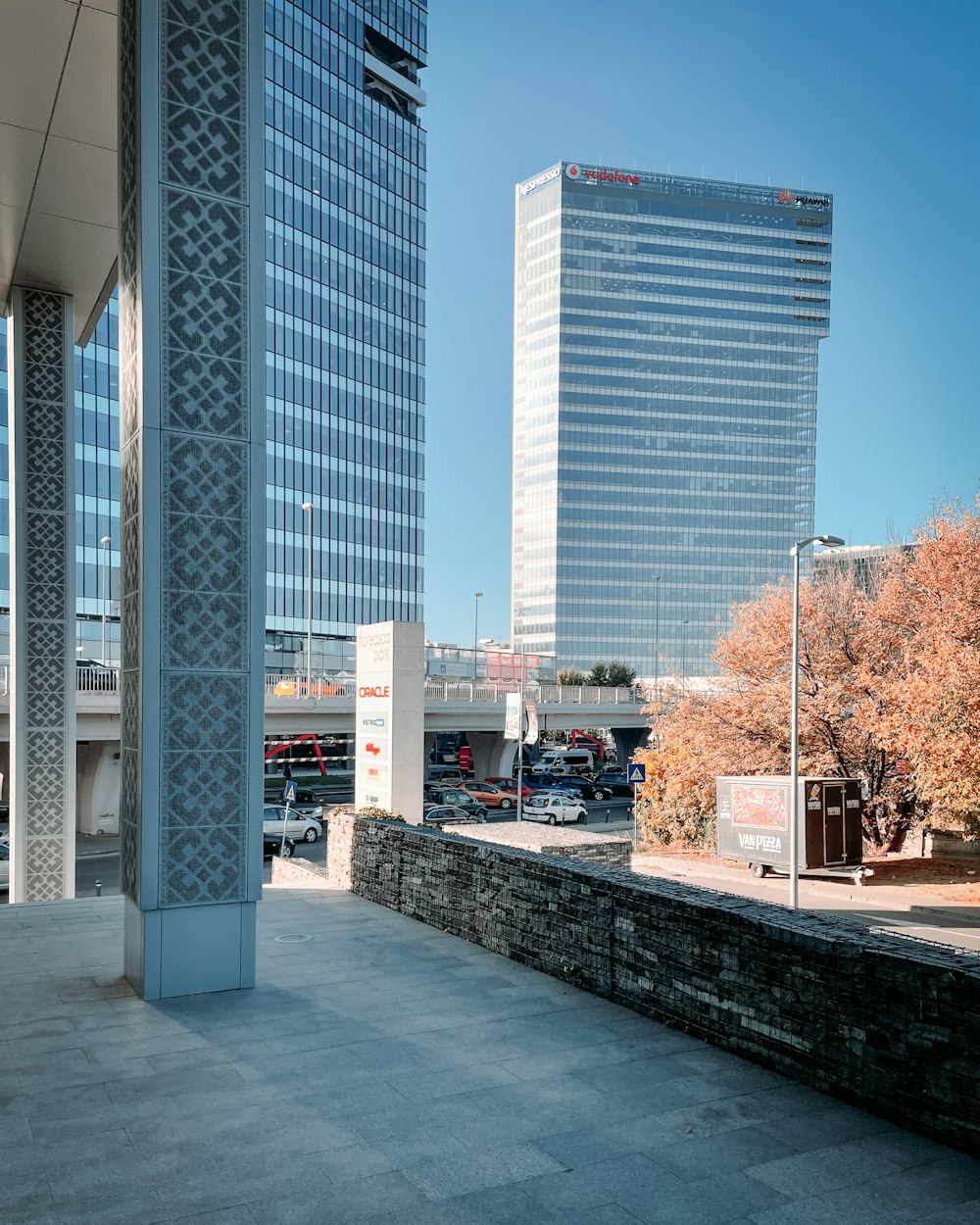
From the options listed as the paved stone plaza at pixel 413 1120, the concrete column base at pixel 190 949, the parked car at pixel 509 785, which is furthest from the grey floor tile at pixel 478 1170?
the parked car at pixel 509 785

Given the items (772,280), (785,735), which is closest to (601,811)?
(785,735)

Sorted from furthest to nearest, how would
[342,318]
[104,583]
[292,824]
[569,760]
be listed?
[342,318], [569,760], [104,583], [292,824]

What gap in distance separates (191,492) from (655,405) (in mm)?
135397

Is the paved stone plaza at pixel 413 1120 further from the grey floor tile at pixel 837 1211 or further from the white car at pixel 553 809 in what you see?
the white car at pixel 553 809

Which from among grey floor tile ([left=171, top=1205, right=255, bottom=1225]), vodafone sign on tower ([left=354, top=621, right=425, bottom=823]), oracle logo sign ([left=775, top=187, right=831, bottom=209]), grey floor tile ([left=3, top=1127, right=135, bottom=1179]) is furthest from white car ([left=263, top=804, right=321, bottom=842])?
oracle logo sign ([left=775, top=187, right=831, bottom=209])

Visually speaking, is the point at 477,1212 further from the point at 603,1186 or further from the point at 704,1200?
the point at 704,1200

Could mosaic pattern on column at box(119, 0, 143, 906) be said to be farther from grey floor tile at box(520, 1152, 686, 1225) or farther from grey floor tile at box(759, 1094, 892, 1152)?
grey floor tile at box(759, 1094, 892, 1152)

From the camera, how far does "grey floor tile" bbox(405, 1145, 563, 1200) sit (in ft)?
15.2

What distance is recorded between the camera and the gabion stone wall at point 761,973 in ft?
17.1

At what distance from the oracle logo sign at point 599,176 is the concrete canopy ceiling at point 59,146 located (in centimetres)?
14319

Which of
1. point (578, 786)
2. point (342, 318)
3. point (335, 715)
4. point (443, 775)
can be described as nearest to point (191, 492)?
point (335, 715)

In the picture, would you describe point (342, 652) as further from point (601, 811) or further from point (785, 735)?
point (785, 735)

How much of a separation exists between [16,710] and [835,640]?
71.1ft

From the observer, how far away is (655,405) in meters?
138
